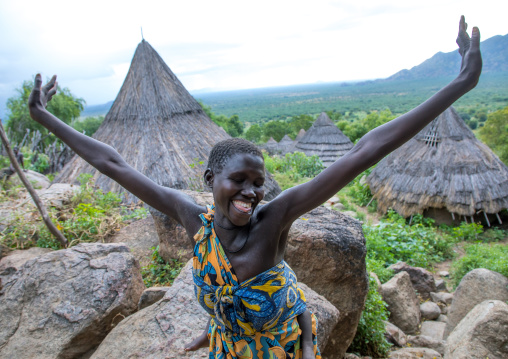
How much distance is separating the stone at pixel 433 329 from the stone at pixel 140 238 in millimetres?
3429

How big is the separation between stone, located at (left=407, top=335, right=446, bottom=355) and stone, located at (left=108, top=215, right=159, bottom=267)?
9.84 feet

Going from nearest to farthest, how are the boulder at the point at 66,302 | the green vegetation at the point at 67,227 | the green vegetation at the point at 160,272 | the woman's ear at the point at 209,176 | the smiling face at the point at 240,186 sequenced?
the smiling face at the point at 240,186
the woman's ear at the point at 209,176
the boulder at the point at 66,302
the green vegetation at the point at 160,272
the green vegetation at the point at 67,227

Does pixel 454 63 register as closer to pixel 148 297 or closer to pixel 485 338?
pixel 485 338

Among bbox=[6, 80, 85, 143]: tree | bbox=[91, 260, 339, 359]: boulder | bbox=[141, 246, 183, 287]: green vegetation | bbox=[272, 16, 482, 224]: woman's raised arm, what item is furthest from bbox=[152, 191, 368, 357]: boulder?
bbox=[6, 80, 85, 143]: tree

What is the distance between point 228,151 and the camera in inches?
54.3

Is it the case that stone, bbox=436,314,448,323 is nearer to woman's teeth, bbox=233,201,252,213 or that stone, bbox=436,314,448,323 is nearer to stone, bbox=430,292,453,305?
stone, bbox=430,292,453,305

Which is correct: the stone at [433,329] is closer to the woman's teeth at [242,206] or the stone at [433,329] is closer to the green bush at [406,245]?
the green bush at [406,245]

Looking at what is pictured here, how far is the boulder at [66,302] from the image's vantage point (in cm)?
243

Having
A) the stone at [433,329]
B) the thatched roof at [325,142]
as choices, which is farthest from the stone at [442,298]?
the thatched roof at [325,142]

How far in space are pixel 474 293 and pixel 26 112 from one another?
2427 centimetres

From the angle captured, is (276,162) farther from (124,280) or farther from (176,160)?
(124,280)

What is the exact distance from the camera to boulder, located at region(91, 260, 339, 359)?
2188 mm

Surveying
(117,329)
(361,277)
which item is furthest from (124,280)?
(361,277)

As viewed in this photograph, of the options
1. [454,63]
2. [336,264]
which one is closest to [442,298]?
[336,264]
